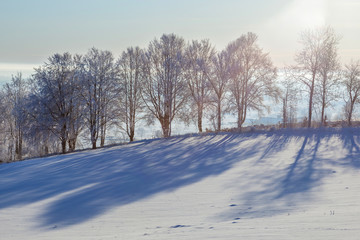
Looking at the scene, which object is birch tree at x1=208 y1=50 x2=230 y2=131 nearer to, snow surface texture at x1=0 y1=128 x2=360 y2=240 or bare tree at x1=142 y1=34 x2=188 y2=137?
bare tree at x1=142 y1=34 x2=188 y2=137

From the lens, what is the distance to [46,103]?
2483 centimetres

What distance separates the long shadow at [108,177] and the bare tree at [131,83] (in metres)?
10.7

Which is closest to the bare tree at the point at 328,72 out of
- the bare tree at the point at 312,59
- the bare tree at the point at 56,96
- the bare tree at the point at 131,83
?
the bare tree at the point at 312,59

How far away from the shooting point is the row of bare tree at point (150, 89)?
2306cm

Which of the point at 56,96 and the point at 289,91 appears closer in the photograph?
the point at 289,91

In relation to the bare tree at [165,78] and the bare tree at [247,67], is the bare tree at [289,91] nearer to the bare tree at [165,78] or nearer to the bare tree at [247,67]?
the bare tree at [247,67]

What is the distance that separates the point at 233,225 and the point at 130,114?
22.1 meters

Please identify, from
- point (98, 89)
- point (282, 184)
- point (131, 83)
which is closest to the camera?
point (282, 184)

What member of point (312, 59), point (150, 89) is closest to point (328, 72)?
point (312, 59)

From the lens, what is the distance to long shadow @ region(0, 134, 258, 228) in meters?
7.36

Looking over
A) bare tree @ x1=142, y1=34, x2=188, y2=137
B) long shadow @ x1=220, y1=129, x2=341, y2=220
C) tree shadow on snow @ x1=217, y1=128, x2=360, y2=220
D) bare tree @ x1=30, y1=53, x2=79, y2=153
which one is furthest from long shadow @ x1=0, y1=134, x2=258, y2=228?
bare tree @ x1=30, y1=53, x2=79, y2=153

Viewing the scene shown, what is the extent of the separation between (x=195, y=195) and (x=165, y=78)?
17312 millimetres

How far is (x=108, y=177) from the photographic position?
1021 cm

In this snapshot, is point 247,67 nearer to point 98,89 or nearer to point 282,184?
point 98,89
